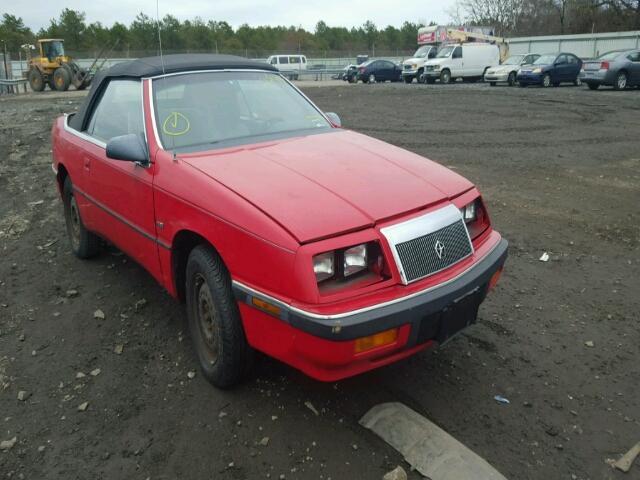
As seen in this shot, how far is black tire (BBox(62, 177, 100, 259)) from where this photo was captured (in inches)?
190

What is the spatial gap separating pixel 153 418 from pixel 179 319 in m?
1.08

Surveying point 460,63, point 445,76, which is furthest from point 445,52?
point 445,76

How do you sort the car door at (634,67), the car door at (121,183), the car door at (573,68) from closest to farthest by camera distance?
the car door at (121,183) → the car door at (634,67) → the car door at (573,68)

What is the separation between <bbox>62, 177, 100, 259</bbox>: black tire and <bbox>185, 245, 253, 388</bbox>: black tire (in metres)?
2.08

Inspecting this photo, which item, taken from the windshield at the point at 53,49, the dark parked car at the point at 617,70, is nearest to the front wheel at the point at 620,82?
the dark parked car at the point at 617,70

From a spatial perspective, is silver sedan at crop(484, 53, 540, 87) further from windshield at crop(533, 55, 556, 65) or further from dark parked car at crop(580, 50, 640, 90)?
dark parked car at crop(580, 50, 640, 90)

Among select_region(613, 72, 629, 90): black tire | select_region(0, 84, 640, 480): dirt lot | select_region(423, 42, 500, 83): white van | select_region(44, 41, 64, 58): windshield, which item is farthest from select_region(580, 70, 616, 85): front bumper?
select_region(44, 41, 64, 58): windshield

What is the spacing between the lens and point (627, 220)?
5699 millimetres

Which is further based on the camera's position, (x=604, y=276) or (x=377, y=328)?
(x=604, y=276)

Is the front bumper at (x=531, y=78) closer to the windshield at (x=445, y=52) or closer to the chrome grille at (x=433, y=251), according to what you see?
the windshield at (x=445, y=52)

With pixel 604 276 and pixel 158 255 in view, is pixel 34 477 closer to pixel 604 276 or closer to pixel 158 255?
pixel 158 255

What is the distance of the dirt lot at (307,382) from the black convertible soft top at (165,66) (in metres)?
1.54

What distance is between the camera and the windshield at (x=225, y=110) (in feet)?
11.5

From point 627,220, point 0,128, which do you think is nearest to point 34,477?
point 627,220
